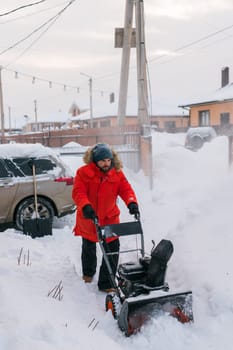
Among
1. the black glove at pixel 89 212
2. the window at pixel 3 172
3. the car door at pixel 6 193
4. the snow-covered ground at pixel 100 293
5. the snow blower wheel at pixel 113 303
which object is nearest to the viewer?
the snow-covered ground at pixel 100 293

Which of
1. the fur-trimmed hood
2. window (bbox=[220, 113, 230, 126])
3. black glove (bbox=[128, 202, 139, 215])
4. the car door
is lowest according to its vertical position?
the car door

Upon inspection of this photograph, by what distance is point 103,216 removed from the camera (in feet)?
14.0

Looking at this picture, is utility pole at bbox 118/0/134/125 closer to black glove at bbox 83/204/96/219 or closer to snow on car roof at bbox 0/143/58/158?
snow on car roof at bbox 0/143/58/158

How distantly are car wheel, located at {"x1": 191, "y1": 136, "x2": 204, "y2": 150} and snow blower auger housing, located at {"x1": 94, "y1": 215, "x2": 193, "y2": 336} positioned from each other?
18.3m

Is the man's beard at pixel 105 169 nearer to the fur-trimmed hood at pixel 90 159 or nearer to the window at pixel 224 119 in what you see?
the fur-trimmed hood at pixel 90 159

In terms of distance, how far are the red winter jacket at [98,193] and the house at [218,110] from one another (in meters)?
24.1

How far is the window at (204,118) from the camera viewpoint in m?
32.6

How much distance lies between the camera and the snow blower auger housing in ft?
10.8

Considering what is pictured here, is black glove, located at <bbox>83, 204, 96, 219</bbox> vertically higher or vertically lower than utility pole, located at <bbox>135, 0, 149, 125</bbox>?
lower

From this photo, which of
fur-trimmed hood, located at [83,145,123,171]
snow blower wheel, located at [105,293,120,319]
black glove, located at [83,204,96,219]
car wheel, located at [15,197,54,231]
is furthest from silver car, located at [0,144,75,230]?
snow blower wheel, located at [105,293,120,319]

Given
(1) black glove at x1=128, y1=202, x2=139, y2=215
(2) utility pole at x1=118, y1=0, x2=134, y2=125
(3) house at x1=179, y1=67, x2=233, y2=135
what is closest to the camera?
(1) black glove at x1=128, y1=202, x2=139, y2=215

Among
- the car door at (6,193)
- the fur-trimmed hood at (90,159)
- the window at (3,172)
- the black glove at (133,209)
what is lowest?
the car door at (6,193)

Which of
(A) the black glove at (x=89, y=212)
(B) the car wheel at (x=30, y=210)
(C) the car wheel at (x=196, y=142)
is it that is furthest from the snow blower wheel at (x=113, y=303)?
(C) the car wheel at (x=196, y=142)

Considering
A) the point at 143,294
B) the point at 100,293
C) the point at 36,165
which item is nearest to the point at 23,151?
the point at 36,165
